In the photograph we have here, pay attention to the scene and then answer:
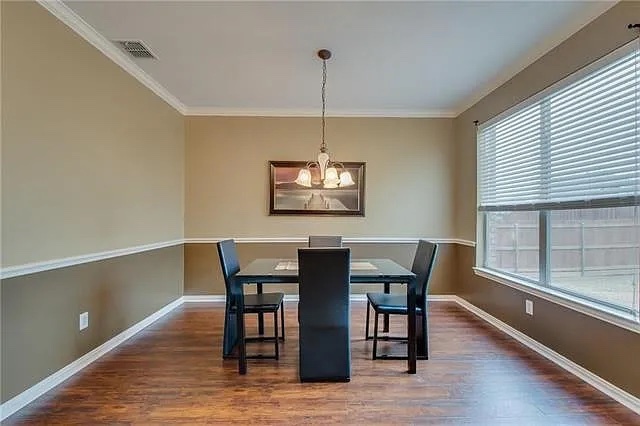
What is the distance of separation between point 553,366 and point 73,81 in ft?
13.4

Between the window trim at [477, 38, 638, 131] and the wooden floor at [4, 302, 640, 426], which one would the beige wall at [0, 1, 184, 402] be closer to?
the wooden floor at [4, 302, 640, 426]

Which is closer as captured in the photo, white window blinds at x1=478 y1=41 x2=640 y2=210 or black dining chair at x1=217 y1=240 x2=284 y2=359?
white window blinds at x1=478 y1=41 x2=640 y2=210

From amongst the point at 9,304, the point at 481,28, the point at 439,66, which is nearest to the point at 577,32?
the point at 481,28

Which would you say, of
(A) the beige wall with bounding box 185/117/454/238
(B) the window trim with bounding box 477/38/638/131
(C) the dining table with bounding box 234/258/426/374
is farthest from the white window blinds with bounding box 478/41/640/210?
(C) the dining table with bounding box 234/258/426/374

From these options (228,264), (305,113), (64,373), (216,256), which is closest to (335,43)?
(228,264)

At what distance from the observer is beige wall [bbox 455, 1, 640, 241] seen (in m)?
2.68

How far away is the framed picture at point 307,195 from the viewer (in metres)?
5.50

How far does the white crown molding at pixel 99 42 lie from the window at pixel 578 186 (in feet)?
11.7

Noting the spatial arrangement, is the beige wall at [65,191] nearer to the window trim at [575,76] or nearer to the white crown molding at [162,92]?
the white crown molding at [162,92]

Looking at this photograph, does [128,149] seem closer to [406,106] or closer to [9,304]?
[9,304]

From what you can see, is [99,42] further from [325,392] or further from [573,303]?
[573,303]

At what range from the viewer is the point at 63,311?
290 centimetres

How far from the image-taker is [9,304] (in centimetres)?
240

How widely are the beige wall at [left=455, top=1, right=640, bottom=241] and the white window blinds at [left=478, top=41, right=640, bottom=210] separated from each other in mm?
93
